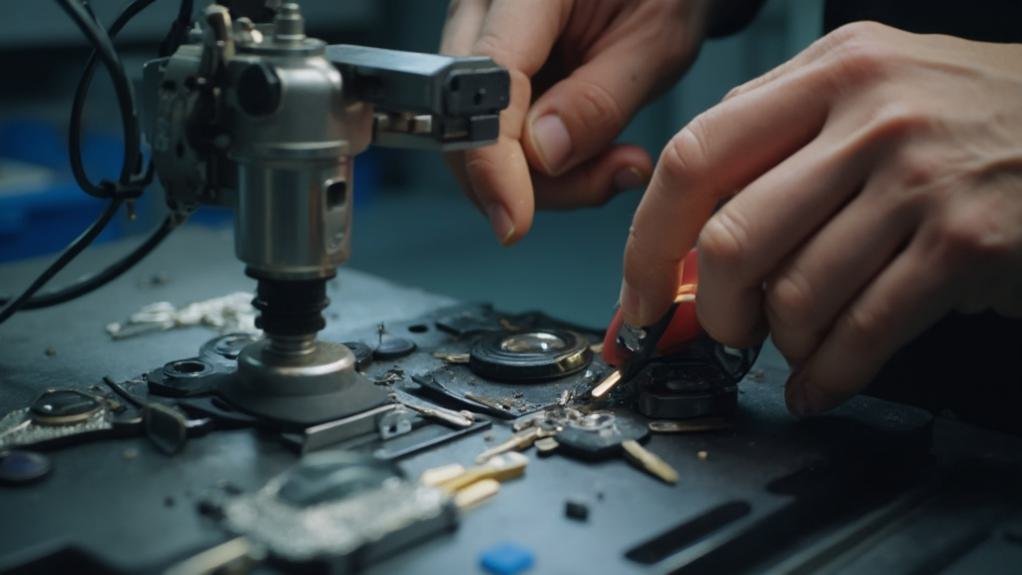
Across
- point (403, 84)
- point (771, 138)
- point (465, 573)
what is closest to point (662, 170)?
point (771, 138)

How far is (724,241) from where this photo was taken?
2.22 feet

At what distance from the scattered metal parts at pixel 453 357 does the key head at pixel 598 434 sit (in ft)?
0.46

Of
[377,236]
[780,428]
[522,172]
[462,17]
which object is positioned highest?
[462,17]

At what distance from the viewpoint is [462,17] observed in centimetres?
106

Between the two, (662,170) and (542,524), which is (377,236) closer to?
(662,170)

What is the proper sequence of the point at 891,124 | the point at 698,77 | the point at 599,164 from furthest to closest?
the point at 698,77 < the point at 599,164 < the point at 891,124

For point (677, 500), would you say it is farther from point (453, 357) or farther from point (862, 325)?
point (453, 357)

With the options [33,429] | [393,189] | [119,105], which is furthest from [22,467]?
[393,189]

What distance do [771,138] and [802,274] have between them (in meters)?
0.09

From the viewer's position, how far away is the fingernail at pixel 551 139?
38.2 inches

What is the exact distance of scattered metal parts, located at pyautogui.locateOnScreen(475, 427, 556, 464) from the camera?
658 millimetres

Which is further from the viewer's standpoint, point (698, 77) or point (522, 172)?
point (698, 77)

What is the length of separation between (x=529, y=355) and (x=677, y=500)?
0.70 ft

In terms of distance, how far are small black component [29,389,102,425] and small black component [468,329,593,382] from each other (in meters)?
0.27
